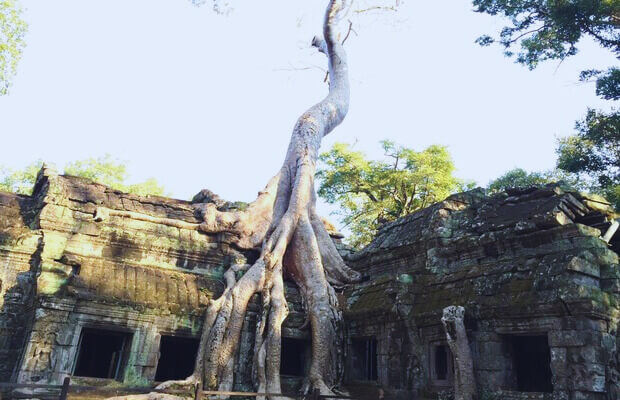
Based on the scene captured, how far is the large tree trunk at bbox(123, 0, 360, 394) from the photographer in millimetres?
7551

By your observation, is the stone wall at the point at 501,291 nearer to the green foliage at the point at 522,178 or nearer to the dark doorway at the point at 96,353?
the dark doorway at the point at 96,353

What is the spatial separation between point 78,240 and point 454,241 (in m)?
6.19

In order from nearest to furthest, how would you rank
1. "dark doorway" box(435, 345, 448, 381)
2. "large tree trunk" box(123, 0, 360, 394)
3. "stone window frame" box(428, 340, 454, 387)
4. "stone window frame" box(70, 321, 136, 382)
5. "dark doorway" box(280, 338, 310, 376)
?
"stone window frame" box(428, 340, 454, 387) → "dark doorway" box(435, 345, 448, 381) → "stone window frame" box(70, 321, 136, 382) → "large tree trunk" box(123, 0, 360, 394) → "dark doorway" box(280, 338, 310, 376)

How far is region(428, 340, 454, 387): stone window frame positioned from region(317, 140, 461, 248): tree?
1366 centimetres

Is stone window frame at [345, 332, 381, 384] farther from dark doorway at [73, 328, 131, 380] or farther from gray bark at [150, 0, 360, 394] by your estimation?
dark doorway at [73, 328, 131, 380]

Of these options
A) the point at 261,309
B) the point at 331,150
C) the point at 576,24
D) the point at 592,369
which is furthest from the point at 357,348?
the point at 331,150

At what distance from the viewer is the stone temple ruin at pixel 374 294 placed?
571 cm

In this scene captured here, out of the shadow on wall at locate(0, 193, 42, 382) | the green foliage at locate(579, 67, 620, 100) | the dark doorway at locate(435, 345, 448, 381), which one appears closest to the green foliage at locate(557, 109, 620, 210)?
the green foliage at locate(579, 67, 620, 100)

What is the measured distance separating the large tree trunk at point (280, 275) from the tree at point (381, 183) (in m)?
8.71

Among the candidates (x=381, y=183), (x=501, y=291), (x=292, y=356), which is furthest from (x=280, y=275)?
(x=381, y=183)

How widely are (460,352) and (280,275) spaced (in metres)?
3.69

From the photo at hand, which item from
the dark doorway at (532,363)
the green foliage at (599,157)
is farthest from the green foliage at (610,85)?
the dark doorway at (532,363)

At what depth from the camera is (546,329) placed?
18.4 feet

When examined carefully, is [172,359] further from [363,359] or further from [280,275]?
[363,359]
